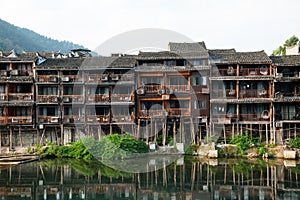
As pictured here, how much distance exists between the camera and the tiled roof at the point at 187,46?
4160 cm

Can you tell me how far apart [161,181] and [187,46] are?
21.0 m

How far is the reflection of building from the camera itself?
129ft

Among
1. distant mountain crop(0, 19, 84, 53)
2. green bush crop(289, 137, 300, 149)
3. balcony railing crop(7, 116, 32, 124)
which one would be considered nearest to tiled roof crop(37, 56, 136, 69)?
balcony railing crop(7, 116, 32, 124)

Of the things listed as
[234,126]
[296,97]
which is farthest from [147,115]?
[296,97]

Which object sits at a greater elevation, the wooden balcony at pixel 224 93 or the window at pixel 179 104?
the wooden balcony at pixel 224 93

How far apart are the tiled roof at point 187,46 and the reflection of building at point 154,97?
0.41 metres

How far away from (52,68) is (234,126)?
74.7 ft

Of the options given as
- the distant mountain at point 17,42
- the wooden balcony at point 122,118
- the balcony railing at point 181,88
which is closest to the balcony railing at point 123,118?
the wooden balcony at point 122,118

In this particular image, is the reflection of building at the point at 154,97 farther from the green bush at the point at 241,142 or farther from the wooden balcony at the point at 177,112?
the green bush at the point at 241,142

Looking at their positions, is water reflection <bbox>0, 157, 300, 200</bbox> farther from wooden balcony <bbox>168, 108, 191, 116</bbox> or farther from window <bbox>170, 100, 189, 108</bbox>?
window <bbox>170, 100, 189, 108</bbox>

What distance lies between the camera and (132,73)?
40.5m

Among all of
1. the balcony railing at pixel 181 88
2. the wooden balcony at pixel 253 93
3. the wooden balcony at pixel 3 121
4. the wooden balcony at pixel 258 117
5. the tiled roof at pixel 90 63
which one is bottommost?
the wooden balcony at pixel 3 121

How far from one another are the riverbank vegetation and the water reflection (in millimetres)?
2322

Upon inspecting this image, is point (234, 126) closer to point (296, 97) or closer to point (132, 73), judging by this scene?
point (296, 97)
